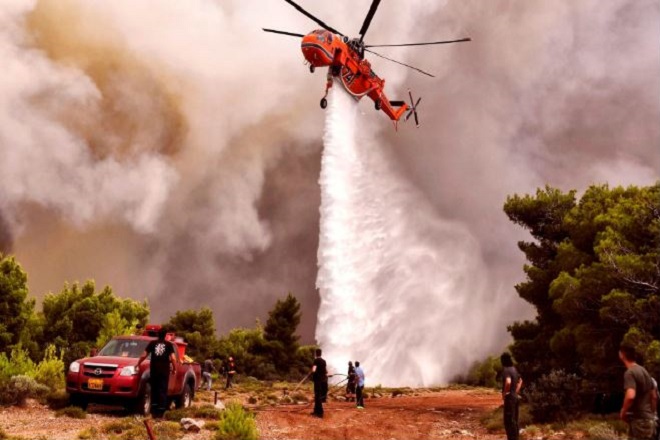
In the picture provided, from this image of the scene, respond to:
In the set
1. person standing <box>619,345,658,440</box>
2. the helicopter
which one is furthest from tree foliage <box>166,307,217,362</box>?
person standing <box>619,345,658,440</box>

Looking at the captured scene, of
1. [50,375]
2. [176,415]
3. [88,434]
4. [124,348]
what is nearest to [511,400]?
[176,415]

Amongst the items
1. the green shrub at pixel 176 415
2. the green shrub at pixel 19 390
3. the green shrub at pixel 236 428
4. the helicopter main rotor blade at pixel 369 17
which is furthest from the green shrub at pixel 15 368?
the helicopter main rotor blade at pixel 369 17

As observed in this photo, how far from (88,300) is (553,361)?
34376 millimetres

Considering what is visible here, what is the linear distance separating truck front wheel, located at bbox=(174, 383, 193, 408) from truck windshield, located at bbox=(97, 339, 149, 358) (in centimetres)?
209

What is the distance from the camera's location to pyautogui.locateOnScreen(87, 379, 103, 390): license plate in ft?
45.5

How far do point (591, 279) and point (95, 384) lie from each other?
14084 millimetres

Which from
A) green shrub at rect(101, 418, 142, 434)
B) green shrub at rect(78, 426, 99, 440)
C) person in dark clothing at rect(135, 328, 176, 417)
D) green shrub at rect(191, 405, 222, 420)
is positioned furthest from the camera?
green shrub at rect(191, 405, 222, 420)

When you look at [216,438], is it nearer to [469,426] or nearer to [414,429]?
[414,429]

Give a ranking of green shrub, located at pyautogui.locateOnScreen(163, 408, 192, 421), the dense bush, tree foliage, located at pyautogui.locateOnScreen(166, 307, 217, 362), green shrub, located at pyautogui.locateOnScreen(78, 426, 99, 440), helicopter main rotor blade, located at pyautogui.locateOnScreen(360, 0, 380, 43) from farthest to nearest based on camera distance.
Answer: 1. tree foliage, located at pyautogui.locateOnScreen(166, 307, 217, 362)
2. helicopter main rotor blade, located at pyautogui.locateOnScreen(360, 0, 380, 43)
3. the dense bush
4. green shrub, located at pyautogui.locateOnScreen(163, 408, 192, 421)
5. green shrub, located at pyautogui.locateOnScreen(78, 426, 99, 440)

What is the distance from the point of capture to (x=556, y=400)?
16562 mm

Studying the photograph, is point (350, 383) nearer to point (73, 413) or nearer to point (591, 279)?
point (591, 279)

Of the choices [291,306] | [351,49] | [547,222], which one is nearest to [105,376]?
[547,222]

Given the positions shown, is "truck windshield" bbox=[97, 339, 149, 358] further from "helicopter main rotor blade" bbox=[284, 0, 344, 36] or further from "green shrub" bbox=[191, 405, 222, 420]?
"helicopter main rotor blade" bbox=[284, 0, 344, 36]

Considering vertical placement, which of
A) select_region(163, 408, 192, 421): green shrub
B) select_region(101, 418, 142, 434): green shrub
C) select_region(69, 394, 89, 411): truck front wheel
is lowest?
select_region(101, 418, 142, 434): green shrub
